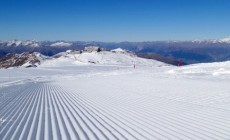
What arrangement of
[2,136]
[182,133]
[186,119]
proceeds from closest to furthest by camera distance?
1. [182,133]
2. [2,136]
3. [186,119]

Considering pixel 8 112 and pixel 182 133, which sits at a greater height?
pixel 182 133

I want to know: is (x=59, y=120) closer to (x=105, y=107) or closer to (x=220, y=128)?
(x=105, y=107)

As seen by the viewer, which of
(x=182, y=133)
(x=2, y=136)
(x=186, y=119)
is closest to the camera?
(x=182, y=133)

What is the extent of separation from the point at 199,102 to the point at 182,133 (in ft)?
21.4

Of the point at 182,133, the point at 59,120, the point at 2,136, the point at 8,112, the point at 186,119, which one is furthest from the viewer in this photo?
the point at 8,112

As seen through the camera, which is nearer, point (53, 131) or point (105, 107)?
point (53, 131)

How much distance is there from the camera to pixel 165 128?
9.88m

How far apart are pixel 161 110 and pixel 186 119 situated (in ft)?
8.45

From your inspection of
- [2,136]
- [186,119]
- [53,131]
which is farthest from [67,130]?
[186,119]

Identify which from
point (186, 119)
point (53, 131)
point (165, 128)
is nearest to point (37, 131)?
point (53, 131)

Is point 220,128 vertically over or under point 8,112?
over

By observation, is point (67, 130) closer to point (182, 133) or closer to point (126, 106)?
point (182, 133)

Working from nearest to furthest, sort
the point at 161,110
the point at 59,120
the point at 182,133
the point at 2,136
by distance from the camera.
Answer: the point at 182,133 < the point at 2,136 < the point at 59,120 < the point at 161,110

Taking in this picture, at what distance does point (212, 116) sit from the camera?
11.5 meters
